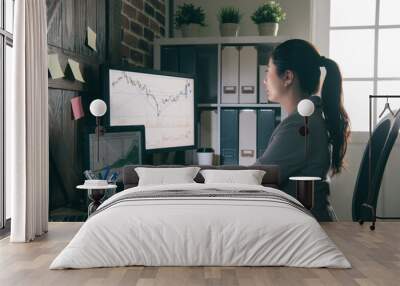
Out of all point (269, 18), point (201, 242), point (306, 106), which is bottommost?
point (201, 242)

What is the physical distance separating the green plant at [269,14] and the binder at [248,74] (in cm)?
27

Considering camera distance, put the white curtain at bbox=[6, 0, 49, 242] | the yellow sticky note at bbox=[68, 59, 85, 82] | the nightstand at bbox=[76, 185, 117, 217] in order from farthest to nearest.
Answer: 1. the yellow sticky note at bbox=[68, 59, 85, 82]
2. the nightstand at bbox=[76, 185, 117, 217]
3. the white curtain at bbox=[6, 0, 49, 242]

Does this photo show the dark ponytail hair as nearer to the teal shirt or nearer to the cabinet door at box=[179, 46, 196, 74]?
the teal shirt

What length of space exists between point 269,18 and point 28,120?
2416 millimetres

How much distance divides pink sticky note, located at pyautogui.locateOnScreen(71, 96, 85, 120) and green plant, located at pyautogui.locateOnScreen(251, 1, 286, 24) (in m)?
1.86

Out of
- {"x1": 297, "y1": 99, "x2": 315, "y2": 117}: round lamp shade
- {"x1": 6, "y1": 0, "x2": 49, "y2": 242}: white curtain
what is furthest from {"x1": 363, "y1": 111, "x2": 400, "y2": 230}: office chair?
{"x1": 6, "y1": 0, "x2": 49, "y2": 242}: white curtain

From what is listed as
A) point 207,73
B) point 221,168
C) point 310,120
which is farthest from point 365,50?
point 221,168

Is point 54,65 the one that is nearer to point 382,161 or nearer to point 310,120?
point 310,120

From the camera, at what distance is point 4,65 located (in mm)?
3770

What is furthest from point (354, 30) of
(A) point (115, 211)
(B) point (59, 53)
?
(A) point (115, 211)

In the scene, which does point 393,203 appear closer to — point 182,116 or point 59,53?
point 182,116

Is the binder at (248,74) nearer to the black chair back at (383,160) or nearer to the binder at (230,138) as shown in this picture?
the binder at (230,138)

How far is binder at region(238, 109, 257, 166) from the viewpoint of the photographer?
5.10 m

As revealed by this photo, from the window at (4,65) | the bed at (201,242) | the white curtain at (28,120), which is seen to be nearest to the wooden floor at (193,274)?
the bed at (201,242)
